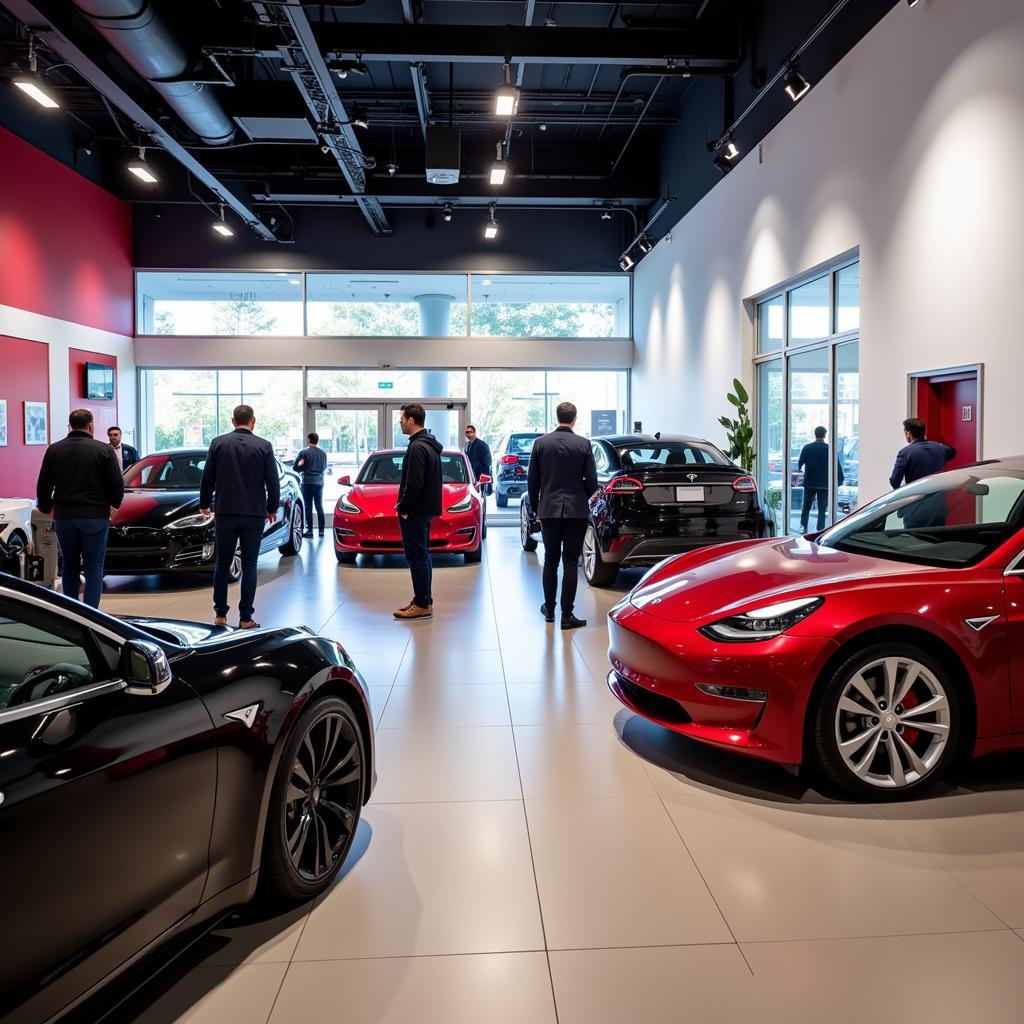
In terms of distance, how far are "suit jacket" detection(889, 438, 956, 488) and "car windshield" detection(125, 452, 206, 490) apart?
684cm

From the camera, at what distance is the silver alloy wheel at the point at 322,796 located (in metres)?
2.46

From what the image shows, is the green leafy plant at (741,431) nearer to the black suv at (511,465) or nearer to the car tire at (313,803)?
the black suv at (511,465)

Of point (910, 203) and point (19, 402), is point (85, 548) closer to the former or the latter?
point (910, 203)

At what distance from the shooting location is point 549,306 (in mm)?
17984

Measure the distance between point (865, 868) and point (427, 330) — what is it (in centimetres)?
1602

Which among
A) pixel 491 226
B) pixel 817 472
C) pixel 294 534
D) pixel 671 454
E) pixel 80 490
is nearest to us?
pixel 80 490

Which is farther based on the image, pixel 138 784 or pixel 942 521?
pixel 942 521

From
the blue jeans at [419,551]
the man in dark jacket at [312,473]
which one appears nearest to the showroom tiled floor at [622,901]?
the blue jeans at [419,551]

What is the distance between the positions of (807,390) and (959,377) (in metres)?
3.16

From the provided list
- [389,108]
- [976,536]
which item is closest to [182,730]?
[976,536]

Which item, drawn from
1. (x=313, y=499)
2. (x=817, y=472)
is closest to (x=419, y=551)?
(x=817, y=472)

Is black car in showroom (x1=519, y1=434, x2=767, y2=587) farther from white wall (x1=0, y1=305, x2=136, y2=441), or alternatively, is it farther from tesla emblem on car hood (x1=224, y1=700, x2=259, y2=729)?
white wall (x1=0, y1=305, x2=136, y2=441)

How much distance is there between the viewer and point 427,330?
58.3ft

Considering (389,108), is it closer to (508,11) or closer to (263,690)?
(508,11)
